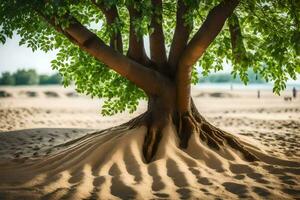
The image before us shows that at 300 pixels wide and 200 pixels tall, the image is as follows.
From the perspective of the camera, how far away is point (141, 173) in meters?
5.44

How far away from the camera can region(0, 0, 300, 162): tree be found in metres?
6.02

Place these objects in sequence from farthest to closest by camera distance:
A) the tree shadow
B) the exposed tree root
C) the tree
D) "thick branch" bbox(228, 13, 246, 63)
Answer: "thick branch" bbox(228, 13, 246, 63) < the exposed tree root < the tree < the tree shadow

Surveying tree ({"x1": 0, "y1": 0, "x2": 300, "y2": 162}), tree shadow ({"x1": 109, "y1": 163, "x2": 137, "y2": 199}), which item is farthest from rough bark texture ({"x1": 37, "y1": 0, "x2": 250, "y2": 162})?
tree shadow ({"x1": 109, "y1": 163, "x2": 137, "y2": 199})

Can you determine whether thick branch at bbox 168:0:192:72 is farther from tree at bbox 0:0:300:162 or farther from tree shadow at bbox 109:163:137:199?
tree shadow at bbox 109:163:137:199

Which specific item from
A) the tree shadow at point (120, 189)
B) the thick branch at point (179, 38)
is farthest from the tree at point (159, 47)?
the tree shadow at point (120, 189)

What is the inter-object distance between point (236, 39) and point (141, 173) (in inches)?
150

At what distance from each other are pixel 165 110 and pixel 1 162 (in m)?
3.52

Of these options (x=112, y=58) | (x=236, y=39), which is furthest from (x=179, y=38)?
(x=112, y=58)

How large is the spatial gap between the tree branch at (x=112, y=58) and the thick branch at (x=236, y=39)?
1.71 m

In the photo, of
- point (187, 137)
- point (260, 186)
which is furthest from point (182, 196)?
point (187, 137)

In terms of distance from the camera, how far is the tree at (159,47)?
6016 millimetres

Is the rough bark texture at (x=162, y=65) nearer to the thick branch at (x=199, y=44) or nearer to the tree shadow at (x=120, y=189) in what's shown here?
the thick branch at (x=199, y=44)

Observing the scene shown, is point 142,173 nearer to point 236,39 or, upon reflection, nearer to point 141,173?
point 141,173

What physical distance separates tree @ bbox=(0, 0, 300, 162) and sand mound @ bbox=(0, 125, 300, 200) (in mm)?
344
